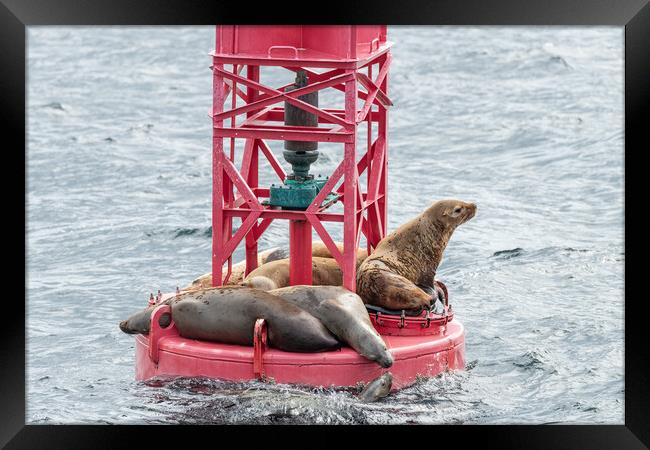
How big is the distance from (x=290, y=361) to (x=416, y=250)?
3184 mm

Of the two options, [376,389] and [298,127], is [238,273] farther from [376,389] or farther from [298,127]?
[376,389]

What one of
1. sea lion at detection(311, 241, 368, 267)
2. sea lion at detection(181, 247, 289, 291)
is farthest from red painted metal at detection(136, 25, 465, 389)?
sea lion at detection(311, 241, 368, 267)

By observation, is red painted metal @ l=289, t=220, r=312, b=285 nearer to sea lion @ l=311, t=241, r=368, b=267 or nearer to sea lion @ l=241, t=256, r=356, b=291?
sea lion @ l=241, t=256, r=356, b=291

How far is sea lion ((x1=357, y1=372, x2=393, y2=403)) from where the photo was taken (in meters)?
17.1

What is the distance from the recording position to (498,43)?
175ft

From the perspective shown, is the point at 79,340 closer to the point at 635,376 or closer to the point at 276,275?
the point at 276,275

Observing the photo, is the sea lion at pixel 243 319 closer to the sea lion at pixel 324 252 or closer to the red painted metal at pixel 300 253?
the red painted metal at pixel 300 253

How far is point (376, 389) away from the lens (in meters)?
17.1

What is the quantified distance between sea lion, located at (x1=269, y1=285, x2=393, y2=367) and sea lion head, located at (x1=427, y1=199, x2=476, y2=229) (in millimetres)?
2135

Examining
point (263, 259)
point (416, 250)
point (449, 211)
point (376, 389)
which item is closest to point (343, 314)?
point (376, 389)

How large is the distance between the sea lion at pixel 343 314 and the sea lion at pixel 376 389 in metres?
0.19

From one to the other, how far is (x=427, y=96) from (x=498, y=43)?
7910 mm

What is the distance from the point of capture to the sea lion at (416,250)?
19.0 meters

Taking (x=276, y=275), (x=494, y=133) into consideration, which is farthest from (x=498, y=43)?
(x=276, y=275)
